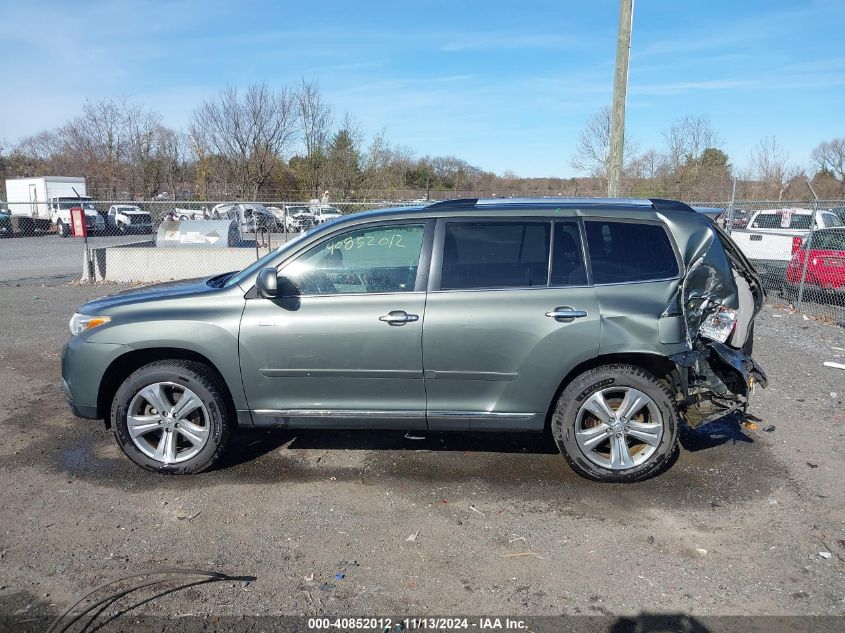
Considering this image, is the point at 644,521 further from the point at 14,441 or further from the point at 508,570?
the point at 14,441

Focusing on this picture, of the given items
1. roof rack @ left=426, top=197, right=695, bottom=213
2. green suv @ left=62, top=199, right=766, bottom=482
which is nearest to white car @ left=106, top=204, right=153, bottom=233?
green suv @ left=62, top=199, right=766, bottom=482

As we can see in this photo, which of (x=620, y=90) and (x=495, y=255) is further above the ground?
(x=620, y=90)

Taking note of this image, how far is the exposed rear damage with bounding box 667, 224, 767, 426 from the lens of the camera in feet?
13.9

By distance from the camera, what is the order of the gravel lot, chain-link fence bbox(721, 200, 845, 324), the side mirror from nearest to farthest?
the side mirror → chain-link fence bbox(721, 200, 845, 324) → the gravel lot

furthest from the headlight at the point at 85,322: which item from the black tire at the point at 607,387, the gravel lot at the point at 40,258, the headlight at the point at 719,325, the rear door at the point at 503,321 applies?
the gravel lot at the point at 40,258

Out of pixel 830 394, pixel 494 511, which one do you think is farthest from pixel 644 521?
pixel 830 394

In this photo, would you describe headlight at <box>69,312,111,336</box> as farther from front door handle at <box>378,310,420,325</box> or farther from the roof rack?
the roof rack

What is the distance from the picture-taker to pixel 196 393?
4.34 m

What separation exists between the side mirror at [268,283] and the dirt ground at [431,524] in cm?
128

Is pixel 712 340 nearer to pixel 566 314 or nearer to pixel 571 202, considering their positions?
pixel 566 314

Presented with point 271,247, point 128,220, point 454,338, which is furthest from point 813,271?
point 128,220

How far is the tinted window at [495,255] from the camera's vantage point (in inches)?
169

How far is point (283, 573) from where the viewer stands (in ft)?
10.9

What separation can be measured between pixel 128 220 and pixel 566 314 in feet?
108
